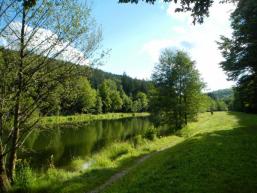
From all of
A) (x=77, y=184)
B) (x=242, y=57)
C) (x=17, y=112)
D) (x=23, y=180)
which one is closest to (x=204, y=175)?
(x=77, y=184)


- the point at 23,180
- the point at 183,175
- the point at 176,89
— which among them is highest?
the point at 176,89

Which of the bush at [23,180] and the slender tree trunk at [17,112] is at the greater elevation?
the slender tree trunk at [17,112]

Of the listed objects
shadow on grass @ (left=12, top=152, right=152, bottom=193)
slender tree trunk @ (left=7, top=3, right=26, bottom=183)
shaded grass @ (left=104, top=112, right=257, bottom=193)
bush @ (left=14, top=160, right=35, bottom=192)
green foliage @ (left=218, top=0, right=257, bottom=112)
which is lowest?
shadow on grass @ (left=12, top=152, right=152, bottom=193)

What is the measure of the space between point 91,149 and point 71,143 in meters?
4.44

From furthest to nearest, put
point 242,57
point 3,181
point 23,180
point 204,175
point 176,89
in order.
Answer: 1. point 176,89
2. point 242,57
3. point 23,180
4. point 3,181
5. point 204,175

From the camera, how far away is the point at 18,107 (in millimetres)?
12125

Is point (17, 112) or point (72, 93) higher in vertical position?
point (72, 93)

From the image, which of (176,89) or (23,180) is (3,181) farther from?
(176,89)

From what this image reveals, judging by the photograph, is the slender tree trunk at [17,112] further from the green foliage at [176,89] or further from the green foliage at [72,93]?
the green foliage at [176,89]

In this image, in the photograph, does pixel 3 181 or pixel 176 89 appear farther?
pixel 176 89

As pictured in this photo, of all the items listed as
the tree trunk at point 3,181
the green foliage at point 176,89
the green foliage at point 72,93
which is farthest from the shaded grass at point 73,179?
the green foliage at point 176,89

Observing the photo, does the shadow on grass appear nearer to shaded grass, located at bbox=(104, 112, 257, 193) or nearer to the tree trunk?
the tree trunk

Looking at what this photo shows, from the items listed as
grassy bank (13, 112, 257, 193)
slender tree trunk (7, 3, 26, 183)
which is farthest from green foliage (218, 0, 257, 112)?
slender tree trunk (7, 3, 26, 183)

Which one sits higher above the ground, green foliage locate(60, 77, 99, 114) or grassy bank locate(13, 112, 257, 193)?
green foliage locate(60, 77, 99, 114)
